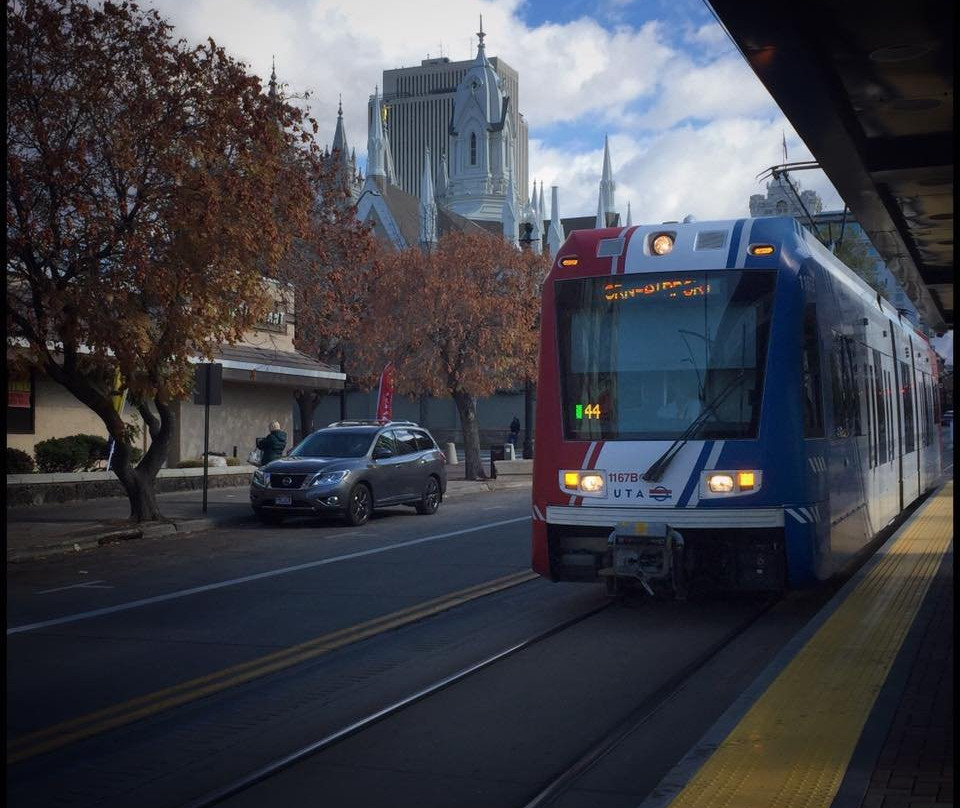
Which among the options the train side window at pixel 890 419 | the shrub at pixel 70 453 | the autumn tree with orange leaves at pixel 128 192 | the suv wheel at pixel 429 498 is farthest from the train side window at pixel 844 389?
the shrub at pixel 70 453

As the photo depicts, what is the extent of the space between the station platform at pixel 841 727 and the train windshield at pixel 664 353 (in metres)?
1.93

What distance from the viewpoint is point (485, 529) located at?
1962cm

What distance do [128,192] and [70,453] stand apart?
30.7 ft

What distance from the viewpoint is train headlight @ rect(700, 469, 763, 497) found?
9508mm

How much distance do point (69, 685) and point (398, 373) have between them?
95.8 ft

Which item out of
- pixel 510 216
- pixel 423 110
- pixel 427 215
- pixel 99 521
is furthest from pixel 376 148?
pixel 99 521

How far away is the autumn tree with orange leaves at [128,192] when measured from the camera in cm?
1641

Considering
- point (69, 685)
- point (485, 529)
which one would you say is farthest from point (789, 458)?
point (485, 529)

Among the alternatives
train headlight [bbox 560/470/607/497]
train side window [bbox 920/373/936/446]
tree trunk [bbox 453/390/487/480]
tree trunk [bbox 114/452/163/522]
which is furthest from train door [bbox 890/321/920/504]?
tree trunk [bbox 453/390/487/480]

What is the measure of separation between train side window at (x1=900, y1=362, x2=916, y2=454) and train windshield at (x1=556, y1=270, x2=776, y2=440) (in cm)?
819

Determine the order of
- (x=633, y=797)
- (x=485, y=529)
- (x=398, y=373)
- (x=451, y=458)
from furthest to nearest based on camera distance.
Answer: (x=451, y=458) < (x=398, y=373) < (x=485, y=529) < (x=633, y=797)

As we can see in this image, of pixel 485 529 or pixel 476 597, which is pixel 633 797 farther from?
pixel 485 529

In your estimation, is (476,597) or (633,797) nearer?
(633,797)

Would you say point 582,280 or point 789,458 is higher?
point 582,280
